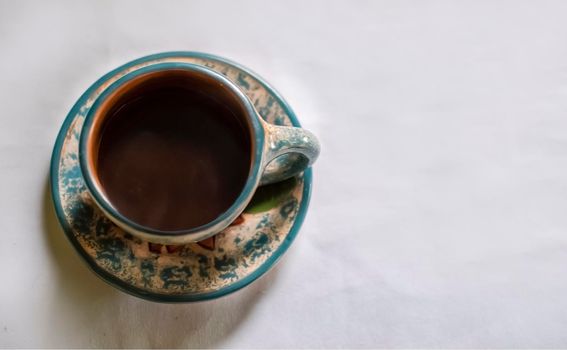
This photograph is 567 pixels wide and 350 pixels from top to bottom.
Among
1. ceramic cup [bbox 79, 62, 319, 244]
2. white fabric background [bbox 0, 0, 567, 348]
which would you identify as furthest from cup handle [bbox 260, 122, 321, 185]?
white fabric background [bbox 0, 0, 567, 348]

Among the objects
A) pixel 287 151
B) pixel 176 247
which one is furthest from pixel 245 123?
pixel 176 247

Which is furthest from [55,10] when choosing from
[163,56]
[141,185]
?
[141,185]

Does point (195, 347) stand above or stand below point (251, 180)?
below

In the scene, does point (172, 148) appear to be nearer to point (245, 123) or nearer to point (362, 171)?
point (245, 123)

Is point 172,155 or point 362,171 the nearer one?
point 172,155

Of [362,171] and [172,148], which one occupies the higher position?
[172,148]

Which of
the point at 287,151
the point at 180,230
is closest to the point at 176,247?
the point at 180,230

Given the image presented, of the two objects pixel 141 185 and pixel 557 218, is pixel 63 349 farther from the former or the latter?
pixel 557 218

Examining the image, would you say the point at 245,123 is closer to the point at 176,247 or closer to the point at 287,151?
the point at 287,151
